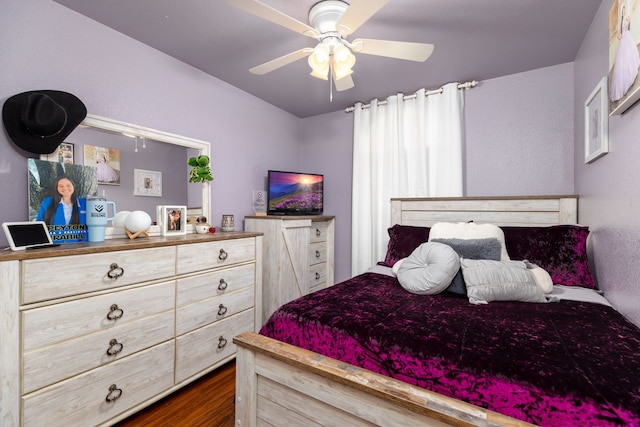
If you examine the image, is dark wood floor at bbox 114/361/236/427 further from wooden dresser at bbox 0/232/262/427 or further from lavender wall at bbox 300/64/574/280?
lavender wall at bbox 300/64/574/280

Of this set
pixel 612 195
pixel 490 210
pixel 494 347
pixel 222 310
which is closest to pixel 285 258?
pixel 222 310

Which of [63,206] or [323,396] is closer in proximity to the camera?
[323,396]

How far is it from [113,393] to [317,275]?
2097 millimetres

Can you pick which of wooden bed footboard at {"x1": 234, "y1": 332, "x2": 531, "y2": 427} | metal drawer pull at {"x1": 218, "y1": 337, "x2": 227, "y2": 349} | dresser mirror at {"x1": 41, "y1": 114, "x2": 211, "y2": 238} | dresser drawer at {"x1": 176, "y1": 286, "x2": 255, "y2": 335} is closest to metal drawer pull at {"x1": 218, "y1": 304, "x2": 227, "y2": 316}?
dresser drawer at {"x1": 176, "y1": 286, "x2": 255, "y2": 335}

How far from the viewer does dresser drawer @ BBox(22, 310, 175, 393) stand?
1.25 meters

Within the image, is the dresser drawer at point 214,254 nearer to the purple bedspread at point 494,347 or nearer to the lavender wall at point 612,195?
the purple bedspread at point 494,347

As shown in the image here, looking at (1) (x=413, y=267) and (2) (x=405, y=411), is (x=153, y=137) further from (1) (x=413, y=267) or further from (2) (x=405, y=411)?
(2) (x=405, y=411)

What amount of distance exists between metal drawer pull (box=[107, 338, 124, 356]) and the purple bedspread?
2.80 feet

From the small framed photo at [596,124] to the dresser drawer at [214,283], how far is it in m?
2.42

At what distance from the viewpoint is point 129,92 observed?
6.76 feet

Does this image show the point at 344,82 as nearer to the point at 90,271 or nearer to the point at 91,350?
the point at 90,271

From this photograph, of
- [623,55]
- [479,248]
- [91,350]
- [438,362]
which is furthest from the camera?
[479,248]

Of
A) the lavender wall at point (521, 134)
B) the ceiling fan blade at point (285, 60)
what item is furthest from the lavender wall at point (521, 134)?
the ceiling fan blade at point (285, 60)

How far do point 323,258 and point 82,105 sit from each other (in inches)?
100
